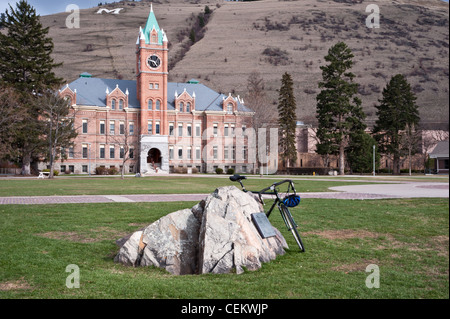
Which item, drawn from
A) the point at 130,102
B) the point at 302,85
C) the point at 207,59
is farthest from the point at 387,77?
the point at 130,102

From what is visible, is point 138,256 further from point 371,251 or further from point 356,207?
point 356,207

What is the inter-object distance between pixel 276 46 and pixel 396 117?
10952cm

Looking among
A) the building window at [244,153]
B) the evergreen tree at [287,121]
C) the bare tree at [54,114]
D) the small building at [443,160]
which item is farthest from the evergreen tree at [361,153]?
the small building at [443,160]

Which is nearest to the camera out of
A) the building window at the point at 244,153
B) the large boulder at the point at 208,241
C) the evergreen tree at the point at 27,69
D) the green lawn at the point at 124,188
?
the large boulder at the point at 208,241

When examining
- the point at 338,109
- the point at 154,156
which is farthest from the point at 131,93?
the point at 338,109

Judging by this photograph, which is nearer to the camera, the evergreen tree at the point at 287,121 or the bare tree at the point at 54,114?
the bare tree at the point at 54,114

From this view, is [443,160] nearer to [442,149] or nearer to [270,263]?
[442,149]

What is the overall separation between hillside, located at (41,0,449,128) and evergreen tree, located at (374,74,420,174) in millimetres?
52040

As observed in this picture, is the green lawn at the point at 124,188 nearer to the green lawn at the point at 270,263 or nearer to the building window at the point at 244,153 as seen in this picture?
the green lawn at the point at 270,263

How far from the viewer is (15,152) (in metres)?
50.8

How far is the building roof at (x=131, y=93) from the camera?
6965cm

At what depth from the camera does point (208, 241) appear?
6891 millimetres

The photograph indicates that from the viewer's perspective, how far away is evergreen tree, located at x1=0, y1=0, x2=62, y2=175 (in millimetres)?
53406

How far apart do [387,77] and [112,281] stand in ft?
489
